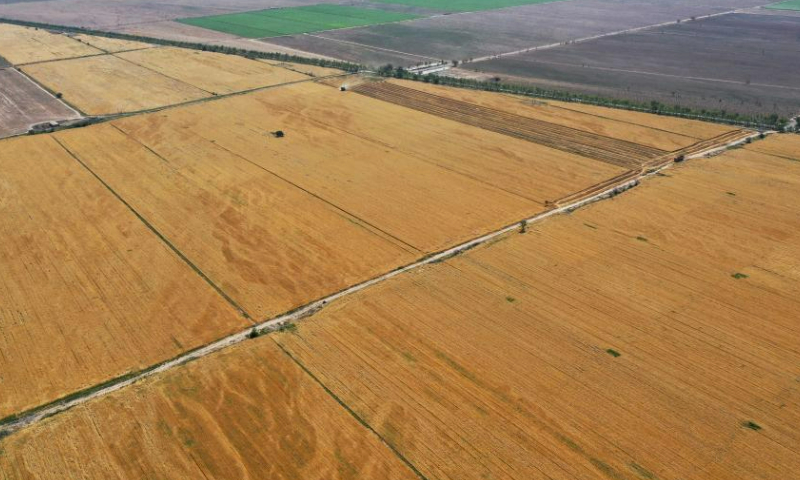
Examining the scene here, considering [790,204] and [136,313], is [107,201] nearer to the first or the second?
[136,313]

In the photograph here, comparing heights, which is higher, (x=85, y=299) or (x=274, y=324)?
(x=274, y=324)

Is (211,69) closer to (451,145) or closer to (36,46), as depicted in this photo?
(36,46)

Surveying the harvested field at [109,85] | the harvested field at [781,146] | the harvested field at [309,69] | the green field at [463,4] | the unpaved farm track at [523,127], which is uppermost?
the green field at [463,4]

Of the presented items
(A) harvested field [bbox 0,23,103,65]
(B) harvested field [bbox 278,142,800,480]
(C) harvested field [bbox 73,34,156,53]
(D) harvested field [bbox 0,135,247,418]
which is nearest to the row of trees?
(B) harvested field [bbox 278,142,800,480]

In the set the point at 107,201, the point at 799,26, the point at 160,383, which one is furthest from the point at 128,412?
the point at 799,26

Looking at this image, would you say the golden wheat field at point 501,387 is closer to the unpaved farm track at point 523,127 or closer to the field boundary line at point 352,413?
the field boundary line at point 352,413

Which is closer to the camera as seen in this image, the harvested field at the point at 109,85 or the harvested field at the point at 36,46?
the harvested field at the point at 109,85

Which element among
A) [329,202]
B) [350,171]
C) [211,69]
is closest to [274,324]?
[329,202]

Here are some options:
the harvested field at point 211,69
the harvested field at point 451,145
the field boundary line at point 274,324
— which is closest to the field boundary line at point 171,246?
the field boundary line at point 274,324
